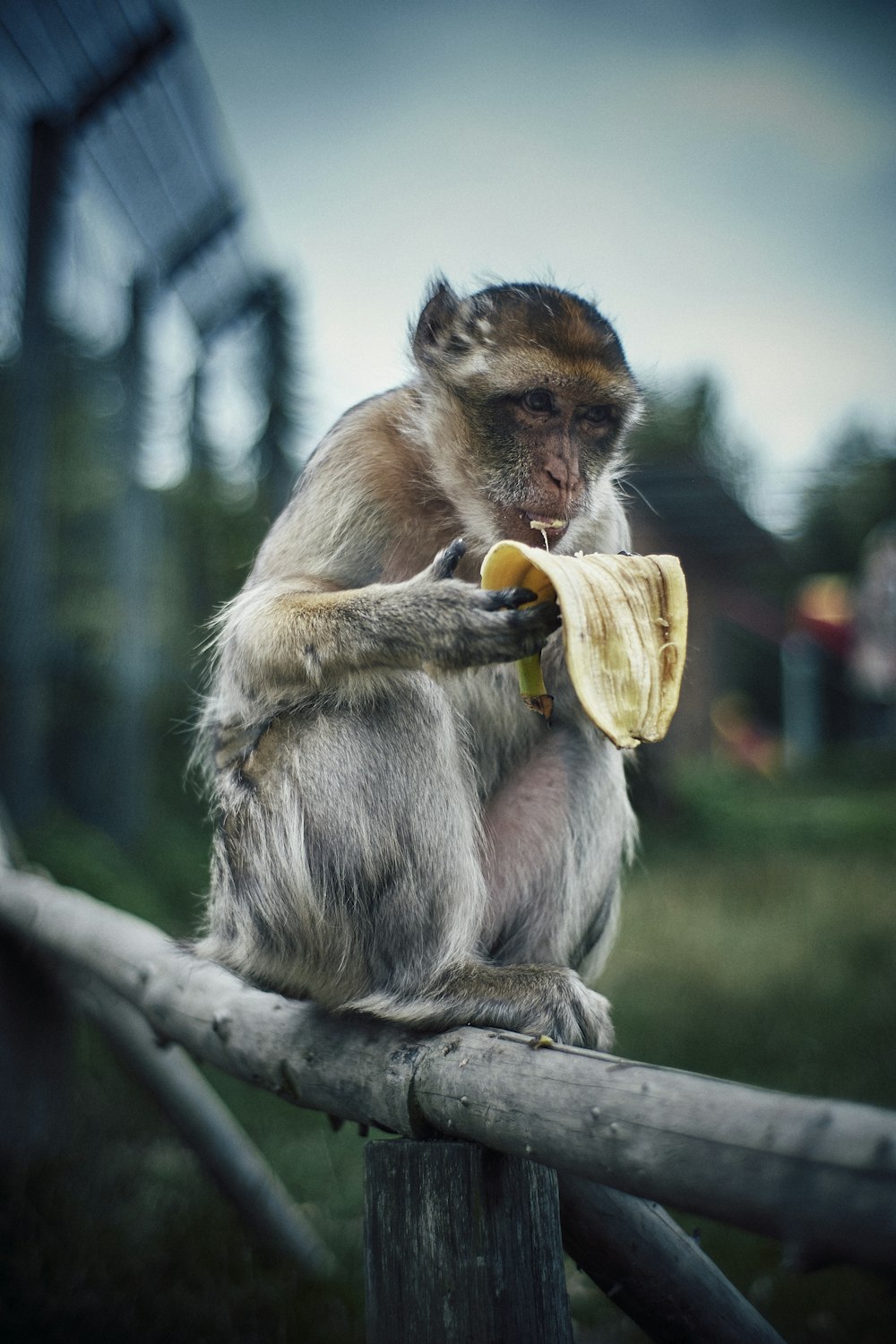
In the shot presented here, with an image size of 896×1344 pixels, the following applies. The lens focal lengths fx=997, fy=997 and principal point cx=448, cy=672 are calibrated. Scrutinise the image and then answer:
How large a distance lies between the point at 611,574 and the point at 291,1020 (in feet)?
4.15

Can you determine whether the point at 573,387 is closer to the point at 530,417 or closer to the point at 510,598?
the point at 530,417

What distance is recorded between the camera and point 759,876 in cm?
887

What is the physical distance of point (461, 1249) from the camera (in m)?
1.66

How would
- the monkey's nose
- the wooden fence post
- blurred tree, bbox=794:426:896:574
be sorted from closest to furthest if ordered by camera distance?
the wooden fence post
the monkey's nose
blurred tree, bbox=794:426:896:574

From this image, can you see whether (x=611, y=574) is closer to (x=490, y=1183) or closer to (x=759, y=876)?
(x=490, y=1183)

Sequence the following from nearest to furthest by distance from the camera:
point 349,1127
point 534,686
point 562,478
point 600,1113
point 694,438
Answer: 1. point 600,1113
2. point 534,686
3. point 562,478
4. point 349,1127
5. point 694,438

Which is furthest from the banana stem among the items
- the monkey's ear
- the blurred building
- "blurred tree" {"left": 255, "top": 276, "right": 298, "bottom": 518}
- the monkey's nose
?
"blurred tree" {"left": 255, "top": 276, "right": 298, "bottom": 518}

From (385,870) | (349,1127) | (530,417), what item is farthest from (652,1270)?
(349,1127)

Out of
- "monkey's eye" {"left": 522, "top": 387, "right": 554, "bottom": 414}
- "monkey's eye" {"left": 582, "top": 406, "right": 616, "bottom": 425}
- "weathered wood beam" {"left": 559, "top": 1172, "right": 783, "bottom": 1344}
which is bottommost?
"weathered wood beam" {"left": 559, "top": 1172, "right": 783, "bottom": 1344}

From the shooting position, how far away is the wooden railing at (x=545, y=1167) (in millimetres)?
1129

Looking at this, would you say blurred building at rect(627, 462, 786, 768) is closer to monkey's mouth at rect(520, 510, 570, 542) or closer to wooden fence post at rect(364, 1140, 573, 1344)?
monkey's mouth at rect(520, 510, 570, 542)

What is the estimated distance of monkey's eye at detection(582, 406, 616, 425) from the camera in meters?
2.60

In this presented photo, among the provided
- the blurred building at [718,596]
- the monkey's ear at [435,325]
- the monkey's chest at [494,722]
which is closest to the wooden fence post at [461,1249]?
the monkey's chest at [494,722]

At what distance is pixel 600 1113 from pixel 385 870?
87cm
